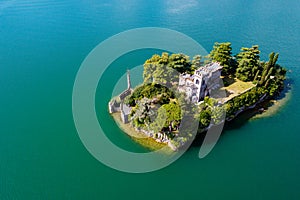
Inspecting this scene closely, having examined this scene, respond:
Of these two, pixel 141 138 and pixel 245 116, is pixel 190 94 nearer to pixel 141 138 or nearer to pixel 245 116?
pixel 245 116

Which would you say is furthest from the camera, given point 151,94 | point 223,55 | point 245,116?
point 223,55

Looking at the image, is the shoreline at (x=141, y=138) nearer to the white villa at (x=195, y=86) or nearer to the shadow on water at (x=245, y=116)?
the white villa at (x=195, y=86)

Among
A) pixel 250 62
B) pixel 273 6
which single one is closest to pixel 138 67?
pixel 250 62

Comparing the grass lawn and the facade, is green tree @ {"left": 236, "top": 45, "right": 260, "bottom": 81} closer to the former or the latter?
the grass lawn

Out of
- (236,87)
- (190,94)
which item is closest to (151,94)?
(190,94)

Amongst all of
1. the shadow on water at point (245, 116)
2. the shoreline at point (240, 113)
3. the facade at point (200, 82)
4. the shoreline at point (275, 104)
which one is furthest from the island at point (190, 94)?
the shoreline at point (275, 104)

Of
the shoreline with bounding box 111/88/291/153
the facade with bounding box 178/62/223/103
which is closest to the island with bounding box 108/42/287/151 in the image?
the facade with bounding box 178/62/223/103

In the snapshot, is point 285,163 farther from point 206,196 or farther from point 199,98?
point 199,98
